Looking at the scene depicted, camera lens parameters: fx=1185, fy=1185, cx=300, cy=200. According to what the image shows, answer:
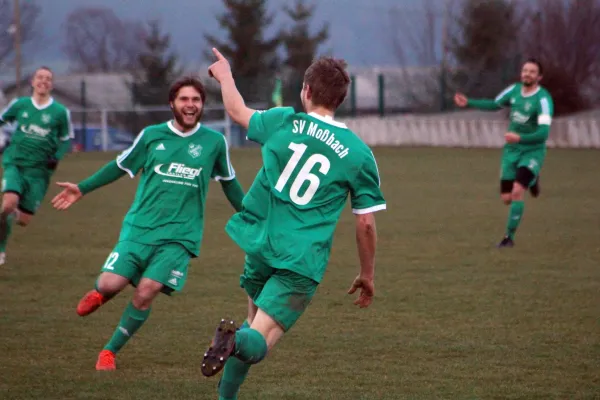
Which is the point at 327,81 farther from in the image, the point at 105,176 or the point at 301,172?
the point at 105,176

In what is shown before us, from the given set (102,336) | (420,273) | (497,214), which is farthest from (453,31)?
(102,336)

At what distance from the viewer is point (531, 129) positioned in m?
14.6

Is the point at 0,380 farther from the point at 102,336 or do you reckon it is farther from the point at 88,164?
the point at 88,164

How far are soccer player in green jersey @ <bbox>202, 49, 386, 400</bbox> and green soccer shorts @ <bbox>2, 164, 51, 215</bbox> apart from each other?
686 centimetres

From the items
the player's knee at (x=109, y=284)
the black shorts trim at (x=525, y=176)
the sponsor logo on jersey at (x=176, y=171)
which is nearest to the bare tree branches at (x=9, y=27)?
the black shorts trim at (x=525, y=176)

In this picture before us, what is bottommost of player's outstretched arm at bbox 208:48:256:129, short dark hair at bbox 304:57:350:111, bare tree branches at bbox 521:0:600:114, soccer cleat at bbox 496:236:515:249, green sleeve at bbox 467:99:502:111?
bare tree branches at bbox 521:0:600:114

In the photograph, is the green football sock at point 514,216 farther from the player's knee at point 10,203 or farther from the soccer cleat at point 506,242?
the player's knee at point 10,203

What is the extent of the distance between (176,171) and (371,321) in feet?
8.00

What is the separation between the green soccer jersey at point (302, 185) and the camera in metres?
5.81

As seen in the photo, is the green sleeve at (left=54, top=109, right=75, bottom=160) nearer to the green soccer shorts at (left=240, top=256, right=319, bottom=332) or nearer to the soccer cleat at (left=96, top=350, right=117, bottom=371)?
the soccer cleat at (left=96, top=350, right=117, bottom=371)

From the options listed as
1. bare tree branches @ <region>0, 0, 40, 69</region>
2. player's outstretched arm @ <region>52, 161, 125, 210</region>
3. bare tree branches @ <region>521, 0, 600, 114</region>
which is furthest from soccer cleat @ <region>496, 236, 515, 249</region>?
bare tree branches @ <region>0, 0, 40, 69</region>

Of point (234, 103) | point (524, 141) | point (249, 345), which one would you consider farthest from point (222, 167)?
point (524, 141)

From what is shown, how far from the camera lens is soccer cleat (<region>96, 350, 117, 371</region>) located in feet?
24.8

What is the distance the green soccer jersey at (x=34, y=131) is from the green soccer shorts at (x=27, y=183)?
0.24 ft
